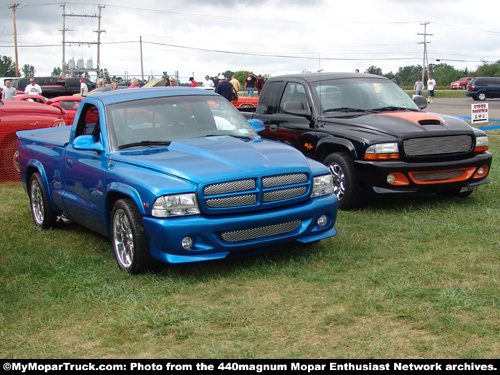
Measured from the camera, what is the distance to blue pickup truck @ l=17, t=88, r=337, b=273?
521cm

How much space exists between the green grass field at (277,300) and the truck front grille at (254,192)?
0.62 meters

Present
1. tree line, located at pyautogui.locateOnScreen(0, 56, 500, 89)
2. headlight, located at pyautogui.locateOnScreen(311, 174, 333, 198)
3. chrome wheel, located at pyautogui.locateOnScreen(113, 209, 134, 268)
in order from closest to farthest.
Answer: chrome wheel, located at pyautogui.locateOnScreen(113, 209, 134, 268) → headlight, located at pyautogui.locateOnScreen(311, 174, 333, 198) → tree line, located at pyautogui.locateOnScreen(0, 56, 500, 89)

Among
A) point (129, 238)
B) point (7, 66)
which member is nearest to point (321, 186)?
point (129, 238)

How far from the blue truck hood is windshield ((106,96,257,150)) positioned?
0.20m

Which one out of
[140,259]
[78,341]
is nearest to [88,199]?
[140,259]

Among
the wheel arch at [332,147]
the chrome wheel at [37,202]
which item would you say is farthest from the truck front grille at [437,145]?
the chrome wheel at [37,202]

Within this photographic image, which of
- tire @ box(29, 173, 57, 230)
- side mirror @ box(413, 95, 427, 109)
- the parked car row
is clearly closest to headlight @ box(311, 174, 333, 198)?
tire @ box(29, 173, 57, 230)

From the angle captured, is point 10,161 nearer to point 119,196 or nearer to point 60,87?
point 119,196

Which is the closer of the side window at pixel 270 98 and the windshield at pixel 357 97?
the windshield at pixel 357 97

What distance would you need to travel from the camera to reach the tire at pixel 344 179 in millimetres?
7836

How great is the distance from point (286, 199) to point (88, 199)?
2.05 metres

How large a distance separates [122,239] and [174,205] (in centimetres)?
83

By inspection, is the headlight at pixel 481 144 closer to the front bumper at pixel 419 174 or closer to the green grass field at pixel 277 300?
the front bumper at pixel 419 174

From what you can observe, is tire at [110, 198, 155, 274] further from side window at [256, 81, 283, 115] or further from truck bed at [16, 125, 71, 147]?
side window at [256, 81, 283, 115]
